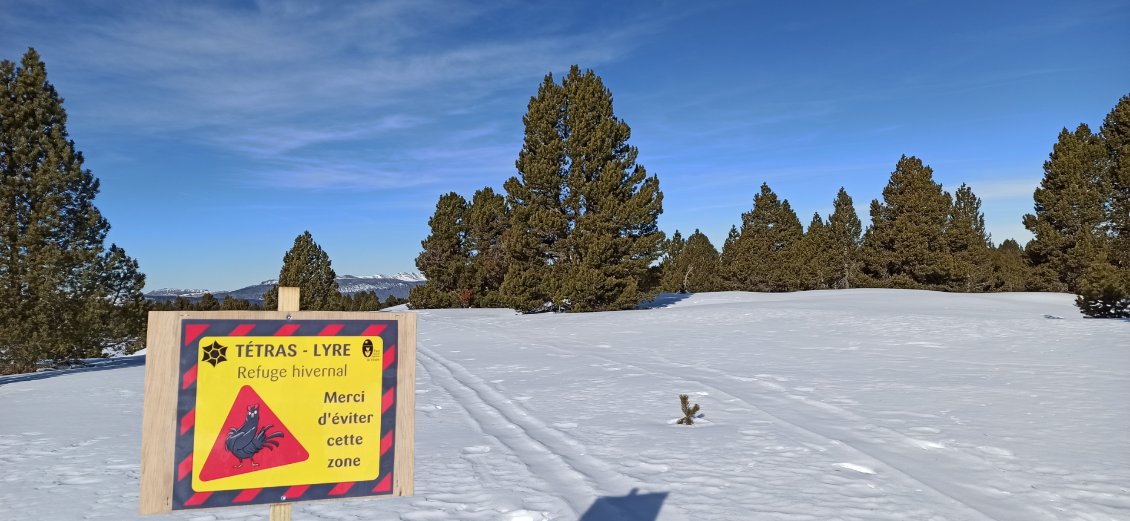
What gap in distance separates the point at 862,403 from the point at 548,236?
74.6 ft

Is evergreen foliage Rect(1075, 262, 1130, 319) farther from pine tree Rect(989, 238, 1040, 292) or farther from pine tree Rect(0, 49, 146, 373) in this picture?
pine tree Rect(989, 238, 1040, 292)

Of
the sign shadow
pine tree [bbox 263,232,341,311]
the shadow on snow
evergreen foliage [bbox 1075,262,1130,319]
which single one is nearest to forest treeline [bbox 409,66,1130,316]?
evergreen foliage [bbox 1075,262,1130,319]

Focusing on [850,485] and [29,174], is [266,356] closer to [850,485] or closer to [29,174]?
[850,485]

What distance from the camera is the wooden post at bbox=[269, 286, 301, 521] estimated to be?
9.46 ft

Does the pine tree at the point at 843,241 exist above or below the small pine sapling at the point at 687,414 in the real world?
above

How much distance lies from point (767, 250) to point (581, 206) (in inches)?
1102

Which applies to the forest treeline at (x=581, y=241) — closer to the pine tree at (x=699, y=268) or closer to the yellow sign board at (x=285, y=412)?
the pine tree at (x=699, y=268)

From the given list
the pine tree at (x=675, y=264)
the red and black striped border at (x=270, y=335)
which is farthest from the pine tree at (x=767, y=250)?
the red and black striped border at (x=270, y=335)

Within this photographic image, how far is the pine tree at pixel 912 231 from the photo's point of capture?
143ft

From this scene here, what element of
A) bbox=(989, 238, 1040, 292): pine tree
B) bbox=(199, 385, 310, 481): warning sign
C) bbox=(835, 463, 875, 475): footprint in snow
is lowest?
bbox=(835, 463, 875, 475): footprint in snow

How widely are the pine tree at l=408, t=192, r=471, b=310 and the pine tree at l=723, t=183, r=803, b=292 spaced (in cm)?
2306

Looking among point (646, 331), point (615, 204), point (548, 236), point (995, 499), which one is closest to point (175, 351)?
point (995, 499)

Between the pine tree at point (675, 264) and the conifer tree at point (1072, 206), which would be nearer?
the conifer tree at point (1072, 206)

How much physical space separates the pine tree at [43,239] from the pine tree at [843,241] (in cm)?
5215
